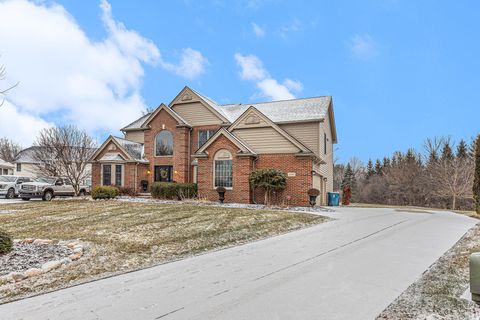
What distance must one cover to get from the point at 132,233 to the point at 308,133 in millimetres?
16459

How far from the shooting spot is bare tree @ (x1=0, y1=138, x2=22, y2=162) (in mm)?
61781

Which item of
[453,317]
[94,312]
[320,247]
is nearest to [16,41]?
[94,312]

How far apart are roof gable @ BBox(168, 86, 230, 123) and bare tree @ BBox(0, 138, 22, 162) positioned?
164 ft

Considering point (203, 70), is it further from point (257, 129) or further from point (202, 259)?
point (202, 259)

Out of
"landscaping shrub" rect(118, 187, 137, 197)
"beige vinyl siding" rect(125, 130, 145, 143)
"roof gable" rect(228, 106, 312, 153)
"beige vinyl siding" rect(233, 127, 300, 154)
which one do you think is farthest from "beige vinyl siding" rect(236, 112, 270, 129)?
"beige vinyl siding" rect(125, 130, 145, 143)

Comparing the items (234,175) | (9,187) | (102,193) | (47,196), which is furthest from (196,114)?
(9,187)

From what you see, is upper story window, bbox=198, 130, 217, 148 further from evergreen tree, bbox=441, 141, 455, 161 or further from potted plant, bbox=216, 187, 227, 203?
evergreen tree, bbox=441, 141, 455, 161

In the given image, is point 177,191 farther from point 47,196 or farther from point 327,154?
point 327,154

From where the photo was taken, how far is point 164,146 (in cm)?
2681

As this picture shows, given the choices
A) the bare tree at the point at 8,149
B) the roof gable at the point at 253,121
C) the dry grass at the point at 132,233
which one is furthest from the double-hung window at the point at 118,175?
the bare tree at the point at 8,149

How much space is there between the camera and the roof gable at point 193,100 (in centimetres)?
2617

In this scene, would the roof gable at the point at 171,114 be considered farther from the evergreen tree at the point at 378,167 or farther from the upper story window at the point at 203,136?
the evergreen tree at the point at 378,167

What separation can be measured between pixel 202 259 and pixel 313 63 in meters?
14.9

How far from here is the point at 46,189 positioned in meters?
23.8
